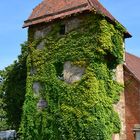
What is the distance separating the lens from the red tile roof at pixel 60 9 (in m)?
24.4

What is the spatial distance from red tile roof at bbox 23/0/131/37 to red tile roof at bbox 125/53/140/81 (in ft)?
11.0

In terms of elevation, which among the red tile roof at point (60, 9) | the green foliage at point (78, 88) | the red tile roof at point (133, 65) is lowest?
the green foliage at point (78, 88)

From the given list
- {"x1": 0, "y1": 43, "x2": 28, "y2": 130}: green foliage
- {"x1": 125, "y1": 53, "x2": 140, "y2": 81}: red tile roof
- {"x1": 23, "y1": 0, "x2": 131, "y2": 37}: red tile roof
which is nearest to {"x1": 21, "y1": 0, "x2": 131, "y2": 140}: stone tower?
{"x1": 23, "y1": 0, "x2": 131, "y2": 37}: red tile roof

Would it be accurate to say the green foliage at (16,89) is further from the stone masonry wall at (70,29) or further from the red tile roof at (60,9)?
the stone masonry wall at (70,29)

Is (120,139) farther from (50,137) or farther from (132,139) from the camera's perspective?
(50,137)

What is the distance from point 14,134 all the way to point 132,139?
10788mm

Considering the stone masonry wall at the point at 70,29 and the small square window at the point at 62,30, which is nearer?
the stone masonry wall at the point at 70,29

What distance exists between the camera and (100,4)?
26.9m

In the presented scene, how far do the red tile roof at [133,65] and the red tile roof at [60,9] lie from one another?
3356mm

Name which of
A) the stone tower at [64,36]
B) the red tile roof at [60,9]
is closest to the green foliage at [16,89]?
the red tile roof at [60,9]

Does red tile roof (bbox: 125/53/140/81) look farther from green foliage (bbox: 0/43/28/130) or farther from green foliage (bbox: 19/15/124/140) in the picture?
green foliage (bbox: 0/43/28/130)

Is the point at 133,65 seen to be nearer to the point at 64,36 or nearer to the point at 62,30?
the point at 62,30

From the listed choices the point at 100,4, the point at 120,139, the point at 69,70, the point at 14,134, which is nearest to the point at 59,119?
the point at 69,70

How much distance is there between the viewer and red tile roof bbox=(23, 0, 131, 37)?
2439cm
